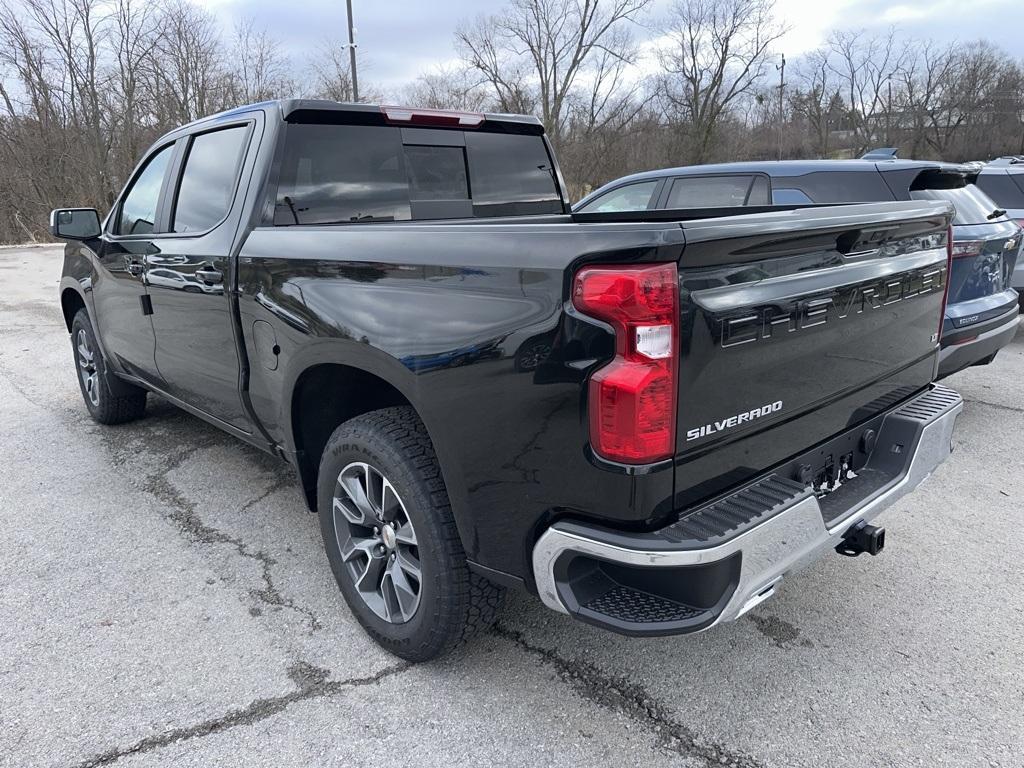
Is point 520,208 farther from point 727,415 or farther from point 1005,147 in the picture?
point 1005,147

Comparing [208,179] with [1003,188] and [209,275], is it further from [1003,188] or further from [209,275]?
[1003,188]

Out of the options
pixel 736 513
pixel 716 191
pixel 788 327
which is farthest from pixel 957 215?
pixel 736 513

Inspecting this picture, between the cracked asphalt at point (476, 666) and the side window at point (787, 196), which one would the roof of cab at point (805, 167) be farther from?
the cracked asphalt at point (476, 666)

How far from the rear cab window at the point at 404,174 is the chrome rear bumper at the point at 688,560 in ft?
6.48

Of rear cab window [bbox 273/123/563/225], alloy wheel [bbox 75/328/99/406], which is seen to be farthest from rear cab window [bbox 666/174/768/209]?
alloy wheel [bbox 75/328/99/406]

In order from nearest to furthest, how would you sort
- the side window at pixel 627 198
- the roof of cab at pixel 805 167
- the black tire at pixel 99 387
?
1. the roof of cab at pixel 805 167
2. the black tire at pixel 99 387
3. the side window at pixel 627 198

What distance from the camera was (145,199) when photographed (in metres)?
4.16

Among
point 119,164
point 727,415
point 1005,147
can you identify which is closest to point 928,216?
point 727,415

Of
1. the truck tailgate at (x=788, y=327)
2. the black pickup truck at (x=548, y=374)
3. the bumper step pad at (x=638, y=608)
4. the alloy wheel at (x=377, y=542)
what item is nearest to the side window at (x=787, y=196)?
the black pickup truck at (x=548, y=374)

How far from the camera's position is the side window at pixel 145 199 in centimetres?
400

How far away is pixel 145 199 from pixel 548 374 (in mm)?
3307

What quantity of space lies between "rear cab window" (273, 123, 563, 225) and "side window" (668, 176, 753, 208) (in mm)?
2171

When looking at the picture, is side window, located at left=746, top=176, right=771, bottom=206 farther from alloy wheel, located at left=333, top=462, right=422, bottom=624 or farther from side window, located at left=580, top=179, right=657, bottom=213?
alloy wheel, located at left=333, top=462, right=422, bottom=624

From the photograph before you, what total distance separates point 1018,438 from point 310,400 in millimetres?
4415
